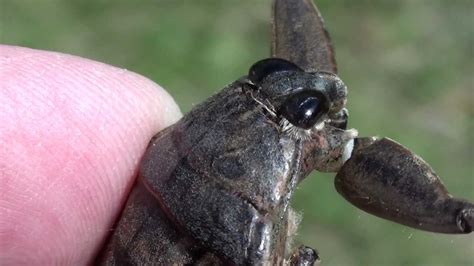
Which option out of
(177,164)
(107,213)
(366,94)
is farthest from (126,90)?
(366,94)

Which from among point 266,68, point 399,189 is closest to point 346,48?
point 266,68

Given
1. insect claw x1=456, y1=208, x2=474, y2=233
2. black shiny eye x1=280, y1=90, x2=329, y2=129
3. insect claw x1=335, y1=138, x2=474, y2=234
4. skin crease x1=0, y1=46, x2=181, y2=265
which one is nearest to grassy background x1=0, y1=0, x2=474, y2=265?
skin crease x1=0, y1=46, x2=181, y2=265

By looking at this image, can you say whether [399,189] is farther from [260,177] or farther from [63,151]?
[63,151]

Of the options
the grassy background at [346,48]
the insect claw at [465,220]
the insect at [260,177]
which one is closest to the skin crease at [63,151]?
the insect at [260,177]

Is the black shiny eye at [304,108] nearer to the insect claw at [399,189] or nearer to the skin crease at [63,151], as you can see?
the insect claw at [399,189]

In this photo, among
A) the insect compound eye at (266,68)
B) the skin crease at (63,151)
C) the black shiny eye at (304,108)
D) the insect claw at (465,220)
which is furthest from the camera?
the skin crease at (63,151)

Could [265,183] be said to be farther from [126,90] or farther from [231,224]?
[126,90]

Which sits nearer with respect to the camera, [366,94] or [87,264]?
[87,264]
